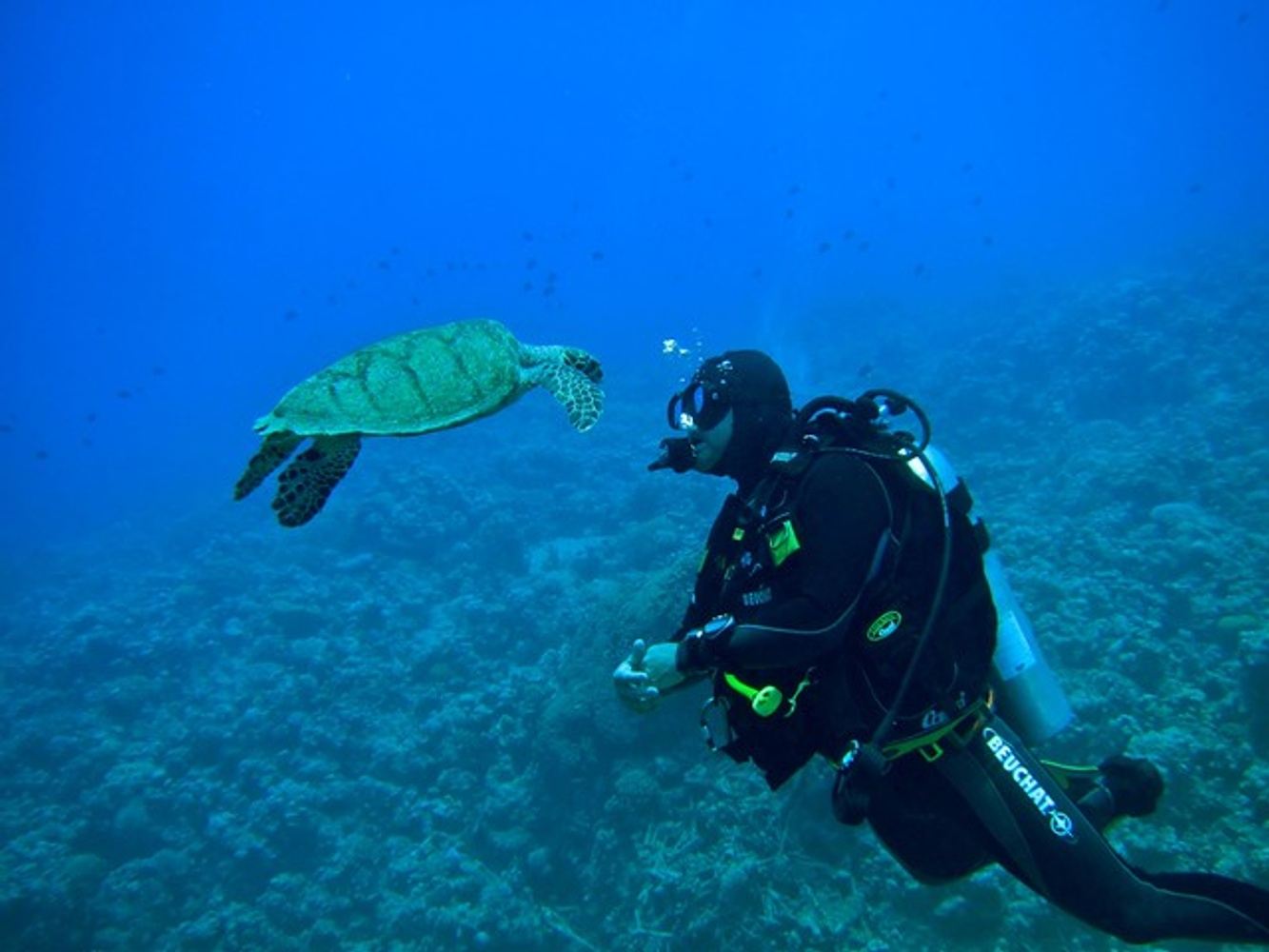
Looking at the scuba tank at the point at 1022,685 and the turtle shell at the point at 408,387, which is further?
the turtle shell at the point at 408,387

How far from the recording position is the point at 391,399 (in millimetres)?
4664

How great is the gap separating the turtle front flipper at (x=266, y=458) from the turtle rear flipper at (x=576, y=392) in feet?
6.14

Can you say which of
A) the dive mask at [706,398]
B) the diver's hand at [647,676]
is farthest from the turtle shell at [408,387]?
the diver's hand at [647,676]

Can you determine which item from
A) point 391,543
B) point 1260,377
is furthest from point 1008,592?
point 1260,377

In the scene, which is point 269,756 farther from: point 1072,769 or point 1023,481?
point 1023,481

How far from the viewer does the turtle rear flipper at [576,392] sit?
505 cm

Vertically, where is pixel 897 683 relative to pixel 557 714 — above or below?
above

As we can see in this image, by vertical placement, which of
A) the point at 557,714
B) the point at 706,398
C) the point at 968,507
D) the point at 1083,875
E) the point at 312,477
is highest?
the point at 706,398

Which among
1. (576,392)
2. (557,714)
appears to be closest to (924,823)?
(576,392)

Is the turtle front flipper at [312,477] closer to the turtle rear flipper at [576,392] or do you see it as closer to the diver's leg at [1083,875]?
the turtle rear flipper at [576,392]

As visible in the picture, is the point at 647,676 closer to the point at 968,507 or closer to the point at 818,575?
the point at 818,575

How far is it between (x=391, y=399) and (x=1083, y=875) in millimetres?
4771

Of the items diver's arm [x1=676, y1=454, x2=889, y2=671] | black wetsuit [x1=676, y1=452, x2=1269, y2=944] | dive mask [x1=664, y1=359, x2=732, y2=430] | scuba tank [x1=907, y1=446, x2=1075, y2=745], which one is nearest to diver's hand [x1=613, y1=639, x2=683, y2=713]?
black wetsuit [x1=676, y1=452, x2=1269, y2=944]

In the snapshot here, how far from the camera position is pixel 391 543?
17062mm
